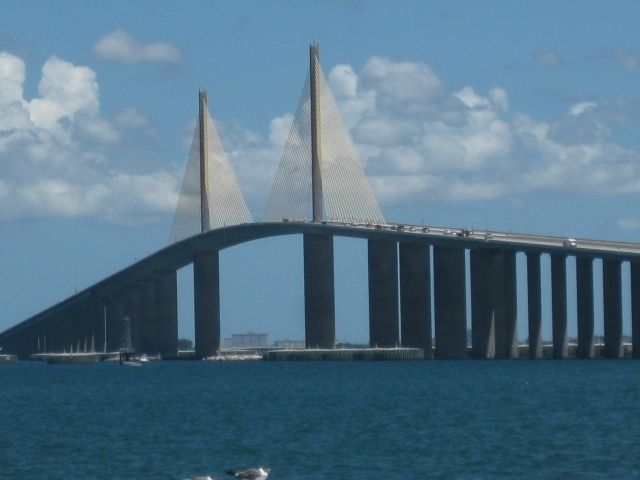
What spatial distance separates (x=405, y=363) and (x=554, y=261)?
866 centimetres

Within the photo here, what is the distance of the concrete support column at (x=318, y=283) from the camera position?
316ft

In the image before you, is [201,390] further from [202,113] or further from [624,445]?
[202,113]

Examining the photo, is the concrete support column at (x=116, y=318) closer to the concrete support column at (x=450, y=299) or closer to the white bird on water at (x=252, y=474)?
the concrete support column at (x=450, y=299)

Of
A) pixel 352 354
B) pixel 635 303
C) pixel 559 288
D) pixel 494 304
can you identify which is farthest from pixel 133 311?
pixel 635 303

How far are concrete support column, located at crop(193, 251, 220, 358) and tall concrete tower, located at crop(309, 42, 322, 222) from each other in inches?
701

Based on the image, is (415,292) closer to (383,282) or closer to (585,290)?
(383,282)

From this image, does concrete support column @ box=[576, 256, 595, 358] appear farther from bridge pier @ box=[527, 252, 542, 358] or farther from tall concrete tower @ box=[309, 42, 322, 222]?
tall concrete tower @ box=[309, 42, 322, 222]

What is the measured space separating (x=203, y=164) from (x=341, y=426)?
6310 centimetres

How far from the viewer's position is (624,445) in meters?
40.7

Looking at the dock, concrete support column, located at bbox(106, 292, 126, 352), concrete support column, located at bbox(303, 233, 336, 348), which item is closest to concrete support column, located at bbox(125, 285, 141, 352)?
concrete support column, located at bbox(106, 292, 126, 352)

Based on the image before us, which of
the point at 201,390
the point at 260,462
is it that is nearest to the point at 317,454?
the point at 260,462

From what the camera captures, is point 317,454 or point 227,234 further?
point 227,234

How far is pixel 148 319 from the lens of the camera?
118875mm

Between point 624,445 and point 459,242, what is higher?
point 459,242
